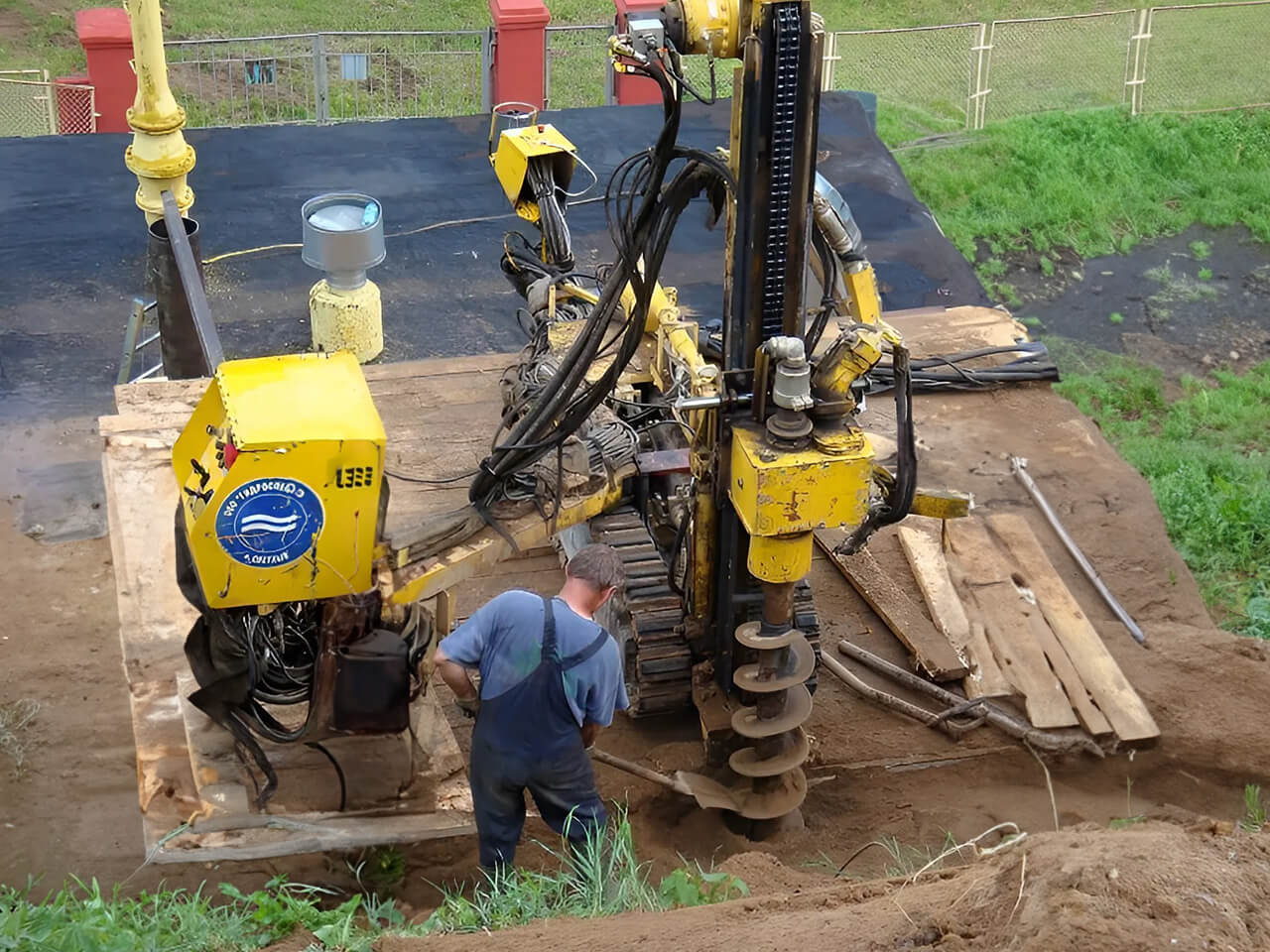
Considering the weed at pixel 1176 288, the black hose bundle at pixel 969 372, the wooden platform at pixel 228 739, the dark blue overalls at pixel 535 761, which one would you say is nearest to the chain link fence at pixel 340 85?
the black hose bundle at pixel 969 372

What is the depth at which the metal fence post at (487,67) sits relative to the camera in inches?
574

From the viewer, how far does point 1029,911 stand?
4305 mm

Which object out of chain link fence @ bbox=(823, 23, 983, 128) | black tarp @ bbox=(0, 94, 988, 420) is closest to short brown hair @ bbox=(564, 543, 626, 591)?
black tarp @ bbox=(0, 94, 988, 420)

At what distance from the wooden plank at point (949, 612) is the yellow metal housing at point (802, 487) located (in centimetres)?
207

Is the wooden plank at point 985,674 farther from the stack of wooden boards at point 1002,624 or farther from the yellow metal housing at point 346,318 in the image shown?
the yellow metal housing at point 346,318

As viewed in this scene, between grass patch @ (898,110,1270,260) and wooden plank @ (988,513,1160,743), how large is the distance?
20.1 feet

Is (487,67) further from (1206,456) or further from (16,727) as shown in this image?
(16,727)

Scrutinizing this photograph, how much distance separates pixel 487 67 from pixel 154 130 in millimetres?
5553

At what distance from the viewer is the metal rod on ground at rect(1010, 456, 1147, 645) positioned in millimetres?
8680

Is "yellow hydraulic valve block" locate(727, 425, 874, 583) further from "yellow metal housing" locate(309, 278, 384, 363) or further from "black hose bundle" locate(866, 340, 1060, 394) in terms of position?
"yellow metal housing" locate(309, 278, 384, 363)

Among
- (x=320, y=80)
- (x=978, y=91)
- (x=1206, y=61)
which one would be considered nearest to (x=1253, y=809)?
(x=320, y=80)

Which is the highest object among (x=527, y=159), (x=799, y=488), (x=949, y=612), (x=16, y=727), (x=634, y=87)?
(x=527, y=159)

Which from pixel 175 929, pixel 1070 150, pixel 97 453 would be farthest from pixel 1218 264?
pixel 175 929

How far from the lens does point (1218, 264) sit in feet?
48.6
